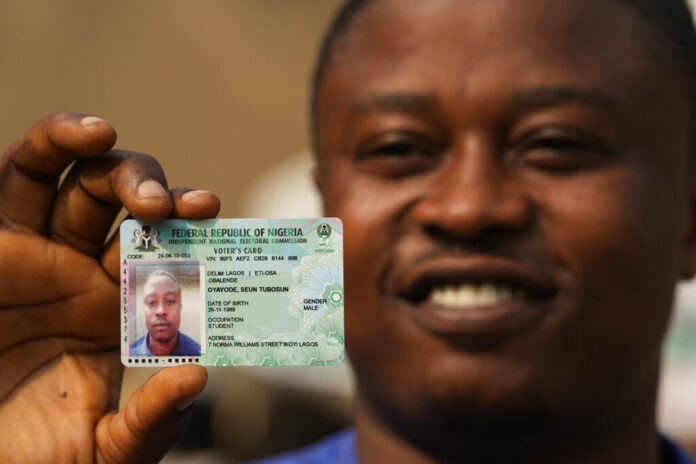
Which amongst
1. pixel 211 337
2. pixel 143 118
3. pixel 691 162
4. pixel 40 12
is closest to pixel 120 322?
pixel 211 337

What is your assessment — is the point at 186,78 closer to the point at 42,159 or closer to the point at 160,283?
the point at 42,159

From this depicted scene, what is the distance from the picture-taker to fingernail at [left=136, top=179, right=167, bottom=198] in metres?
1.76

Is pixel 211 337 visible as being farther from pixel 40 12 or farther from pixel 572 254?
pixel 40 12

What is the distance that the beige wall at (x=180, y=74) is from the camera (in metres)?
9.02

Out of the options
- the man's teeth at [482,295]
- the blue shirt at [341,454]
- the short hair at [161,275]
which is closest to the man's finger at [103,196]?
the short hair at [161,275]

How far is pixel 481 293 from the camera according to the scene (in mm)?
2070

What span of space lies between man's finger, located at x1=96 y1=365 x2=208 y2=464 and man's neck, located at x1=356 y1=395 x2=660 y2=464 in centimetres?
78

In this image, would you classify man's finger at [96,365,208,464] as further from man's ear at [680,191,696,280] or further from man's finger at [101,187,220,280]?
man's ear at [680,191,696,280]

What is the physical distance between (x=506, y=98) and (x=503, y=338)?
64 centimetres

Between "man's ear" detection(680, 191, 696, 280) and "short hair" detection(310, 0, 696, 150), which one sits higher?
"short hair" detection(310, 0, 696, 150)

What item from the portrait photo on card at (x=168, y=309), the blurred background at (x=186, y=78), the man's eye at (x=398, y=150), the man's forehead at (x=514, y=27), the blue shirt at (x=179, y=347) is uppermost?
the blurred background at (x=186, y=78)

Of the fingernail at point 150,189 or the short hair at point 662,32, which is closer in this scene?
the fingernail at point 150,189

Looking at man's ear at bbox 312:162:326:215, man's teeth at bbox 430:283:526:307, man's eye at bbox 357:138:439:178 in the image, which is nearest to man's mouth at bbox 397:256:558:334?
man's teeth at bbox 430:283:526:307

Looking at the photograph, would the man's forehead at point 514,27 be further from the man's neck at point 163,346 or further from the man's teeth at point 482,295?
the man's neck at point 163,346
